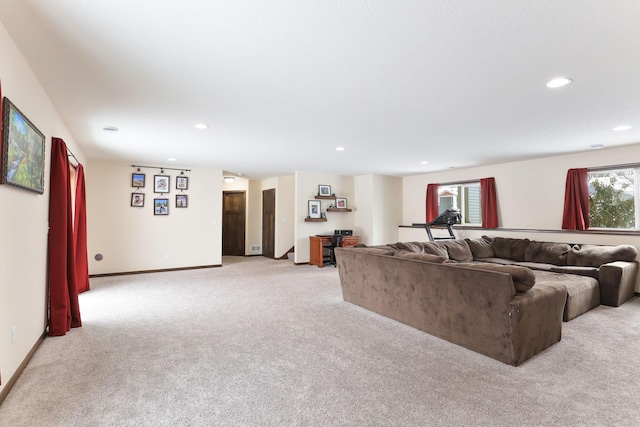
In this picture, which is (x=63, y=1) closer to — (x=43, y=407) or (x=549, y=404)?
(x=43, y=407)

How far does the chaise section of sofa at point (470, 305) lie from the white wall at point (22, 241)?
10.6 feet

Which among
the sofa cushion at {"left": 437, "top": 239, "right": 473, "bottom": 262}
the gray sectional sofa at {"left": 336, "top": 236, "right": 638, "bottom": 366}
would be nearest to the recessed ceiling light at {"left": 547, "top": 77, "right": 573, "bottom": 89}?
the gray sectional sofa at {"left": 336, "top": 236, "right": 638, "bottom": 366}

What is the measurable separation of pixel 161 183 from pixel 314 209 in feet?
11.4

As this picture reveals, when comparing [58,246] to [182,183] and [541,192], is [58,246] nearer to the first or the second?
[182,183]

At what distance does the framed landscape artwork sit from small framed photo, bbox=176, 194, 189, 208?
4074mm

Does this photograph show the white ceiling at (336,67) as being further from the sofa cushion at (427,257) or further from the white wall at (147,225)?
the white wall at (147,225)

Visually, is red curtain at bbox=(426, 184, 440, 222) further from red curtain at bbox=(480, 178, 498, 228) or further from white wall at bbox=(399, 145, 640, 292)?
red curtain at bbox=(480, 178, 498, 228)

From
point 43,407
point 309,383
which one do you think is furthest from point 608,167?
point 43,407

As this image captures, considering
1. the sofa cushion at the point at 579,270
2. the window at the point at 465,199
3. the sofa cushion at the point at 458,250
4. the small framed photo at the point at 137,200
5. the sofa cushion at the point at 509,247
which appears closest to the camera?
the sofa cushion at the point at 579,270

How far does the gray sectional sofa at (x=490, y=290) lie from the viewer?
2.58 m

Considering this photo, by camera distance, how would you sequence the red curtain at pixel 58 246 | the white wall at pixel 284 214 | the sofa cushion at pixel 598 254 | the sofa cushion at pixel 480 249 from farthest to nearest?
the white wall at pixel 284 214
the sofa cushion at pixel 480 249
the sofa cushion at pixel 598 254
the red curtain at pixel 58 246

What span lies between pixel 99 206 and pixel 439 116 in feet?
20.5

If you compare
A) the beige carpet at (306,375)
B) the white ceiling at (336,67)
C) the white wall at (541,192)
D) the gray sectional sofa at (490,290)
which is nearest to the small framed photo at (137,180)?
the white ceiling at (336,67)

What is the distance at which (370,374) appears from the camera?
238 cm
